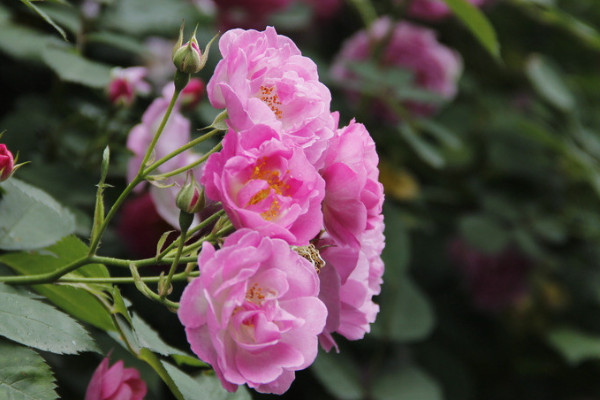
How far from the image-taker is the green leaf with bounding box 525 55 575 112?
5.25ft

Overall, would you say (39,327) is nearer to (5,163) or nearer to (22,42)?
(5,163)

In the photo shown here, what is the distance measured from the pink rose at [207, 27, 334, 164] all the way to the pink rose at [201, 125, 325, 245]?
1 centimetres

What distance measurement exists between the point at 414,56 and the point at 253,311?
3.96ft

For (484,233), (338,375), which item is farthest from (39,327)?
(484,233)

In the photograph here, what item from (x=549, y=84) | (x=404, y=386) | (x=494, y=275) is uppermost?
(x=549, y=84)

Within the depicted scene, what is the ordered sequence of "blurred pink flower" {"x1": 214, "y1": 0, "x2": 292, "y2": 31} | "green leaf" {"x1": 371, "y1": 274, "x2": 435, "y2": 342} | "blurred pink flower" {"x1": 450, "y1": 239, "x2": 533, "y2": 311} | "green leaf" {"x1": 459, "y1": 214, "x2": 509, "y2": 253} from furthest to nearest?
Answer: 1. "blurred pink flower" {"x1": 450, "y1": 239, "x2": 533, "y2": 311}
2. "green leaf" {"x1": 459, "y1": 214, "x2": 509, "y2": 253}
3. "blurred pink flower" {"x1": 214, "y1": 0, "x2": 292, "y2": 31}
4. "green leaf" {"x1": 371, "y1": 274, "x2": 435, "y2": 342}

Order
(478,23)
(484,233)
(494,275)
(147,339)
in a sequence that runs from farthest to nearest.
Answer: (494,275) < (484,233) < (478,23) < (147,339)

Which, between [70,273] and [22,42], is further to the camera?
[22,42]

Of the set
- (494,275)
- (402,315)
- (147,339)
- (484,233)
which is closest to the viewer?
(147,339)

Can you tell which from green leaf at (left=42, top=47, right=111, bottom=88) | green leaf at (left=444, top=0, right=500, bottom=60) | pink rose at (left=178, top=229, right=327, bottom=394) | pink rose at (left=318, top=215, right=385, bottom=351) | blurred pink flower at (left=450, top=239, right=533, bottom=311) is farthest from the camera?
blurred pink flower at (left=450, top=239, right=533, bottom=311)

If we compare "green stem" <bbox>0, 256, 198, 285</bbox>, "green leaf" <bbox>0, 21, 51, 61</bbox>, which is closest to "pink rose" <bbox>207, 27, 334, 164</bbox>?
"green stem" <bbox>0, 256, 198, 285</bbox>

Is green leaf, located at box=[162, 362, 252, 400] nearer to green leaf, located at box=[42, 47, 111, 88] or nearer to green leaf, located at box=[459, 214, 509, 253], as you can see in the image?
green leaf, located at box=[42, 47, 111, 88]

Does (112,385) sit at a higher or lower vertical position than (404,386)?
higher

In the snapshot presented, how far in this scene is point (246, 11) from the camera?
4.84 ft
